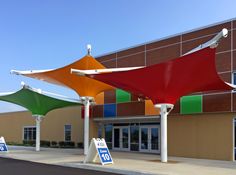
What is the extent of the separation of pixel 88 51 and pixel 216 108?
8.53 m

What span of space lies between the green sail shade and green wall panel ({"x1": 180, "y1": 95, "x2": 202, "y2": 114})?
31.0 feet

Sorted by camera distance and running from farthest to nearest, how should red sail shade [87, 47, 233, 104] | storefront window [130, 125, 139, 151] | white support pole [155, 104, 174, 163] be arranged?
storefront window [130, 125, 139, 151]
white support pole [155, 104, 174, 163]
red sail shade [87, 47, 233, 104]

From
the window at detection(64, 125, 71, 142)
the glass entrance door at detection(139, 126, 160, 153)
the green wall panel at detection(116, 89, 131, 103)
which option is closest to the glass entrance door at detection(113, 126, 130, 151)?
the glass entrance door at detection(139, 126, 160, 153)

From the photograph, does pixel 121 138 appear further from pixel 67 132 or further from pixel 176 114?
pixel 67 132

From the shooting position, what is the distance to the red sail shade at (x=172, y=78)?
17953 mm

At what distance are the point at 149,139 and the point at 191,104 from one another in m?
6.11

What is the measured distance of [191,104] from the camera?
A: 24.3m

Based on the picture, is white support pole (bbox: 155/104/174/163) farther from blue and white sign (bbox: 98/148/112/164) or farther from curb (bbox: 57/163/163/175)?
curb (bbox: 57/163/163/175)

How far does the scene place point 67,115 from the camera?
3944 cm

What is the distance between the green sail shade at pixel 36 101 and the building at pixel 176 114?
3.29 m

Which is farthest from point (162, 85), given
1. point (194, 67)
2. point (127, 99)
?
point (127, 99)

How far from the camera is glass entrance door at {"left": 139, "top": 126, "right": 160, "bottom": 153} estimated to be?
28.6 m

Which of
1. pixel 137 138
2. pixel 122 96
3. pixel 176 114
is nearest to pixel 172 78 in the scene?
pixel 176 114

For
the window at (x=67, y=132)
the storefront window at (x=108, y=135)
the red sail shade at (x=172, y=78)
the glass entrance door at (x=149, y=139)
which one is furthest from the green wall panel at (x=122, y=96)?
the window at (x=67, y=132)
